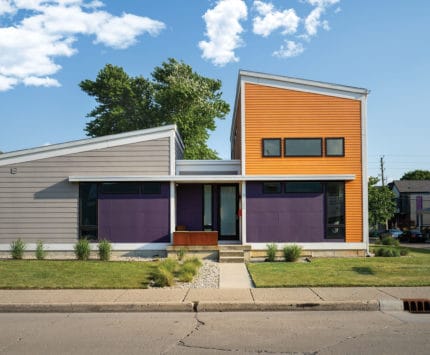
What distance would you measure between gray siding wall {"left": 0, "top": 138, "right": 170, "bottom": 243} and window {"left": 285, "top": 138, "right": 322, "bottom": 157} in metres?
4.77

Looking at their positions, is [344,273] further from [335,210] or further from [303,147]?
[303,147]

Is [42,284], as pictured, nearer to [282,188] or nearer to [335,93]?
[282,188]

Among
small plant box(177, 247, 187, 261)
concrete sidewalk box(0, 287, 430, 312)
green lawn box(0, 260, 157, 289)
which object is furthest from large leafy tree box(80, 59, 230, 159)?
concrete sidewalk box(0, 287, 430, 312)

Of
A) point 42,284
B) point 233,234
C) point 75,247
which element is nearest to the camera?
point 42,284

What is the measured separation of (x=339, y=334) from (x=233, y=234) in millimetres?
11255

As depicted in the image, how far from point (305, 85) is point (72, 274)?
11.0 m

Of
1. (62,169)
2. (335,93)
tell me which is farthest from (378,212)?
(62,169)

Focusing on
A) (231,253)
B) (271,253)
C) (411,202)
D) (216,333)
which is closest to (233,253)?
(231,253)

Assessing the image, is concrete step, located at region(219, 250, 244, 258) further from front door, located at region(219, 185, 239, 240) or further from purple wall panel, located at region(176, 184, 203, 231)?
purple wall panel, located at region(176, 184, 203, 231)

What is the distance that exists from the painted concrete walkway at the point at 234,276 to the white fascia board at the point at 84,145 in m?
5.63

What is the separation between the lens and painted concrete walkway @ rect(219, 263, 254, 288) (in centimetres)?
1093

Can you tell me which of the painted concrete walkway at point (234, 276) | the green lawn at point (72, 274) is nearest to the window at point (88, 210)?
the green lawn at point (72, 274)

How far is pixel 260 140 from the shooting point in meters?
17.0

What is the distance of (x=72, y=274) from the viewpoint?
38.2ft
